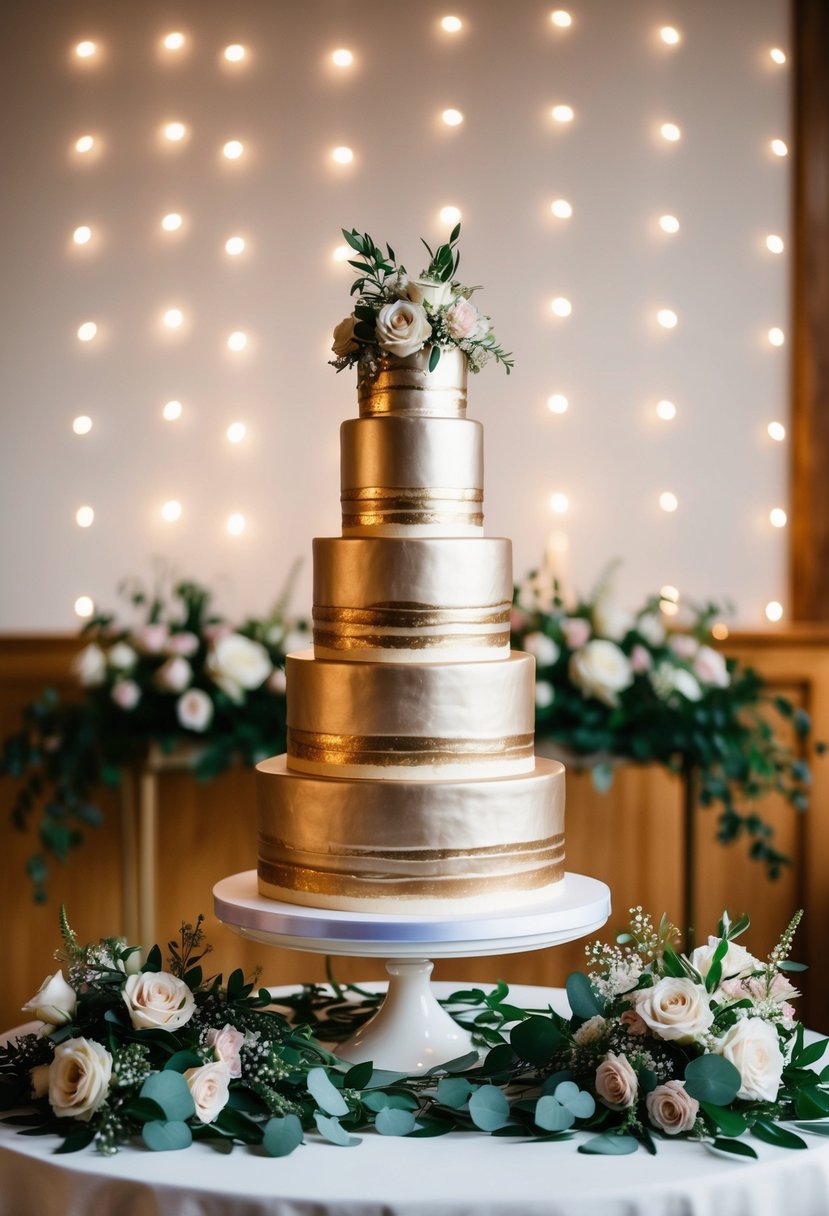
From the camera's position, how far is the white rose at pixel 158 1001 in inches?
73.5

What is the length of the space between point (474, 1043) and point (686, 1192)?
0.66 meters

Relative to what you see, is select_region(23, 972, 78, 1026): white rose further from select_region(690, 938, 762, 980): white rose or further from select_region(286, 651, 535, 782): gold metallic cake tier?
select_region(690, 938, 762, 980): white rose

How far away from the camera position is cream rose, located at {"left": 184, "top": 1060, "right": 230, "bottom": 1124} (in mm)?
1734

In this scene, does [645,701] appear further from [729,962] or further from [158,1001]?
[158,1001]

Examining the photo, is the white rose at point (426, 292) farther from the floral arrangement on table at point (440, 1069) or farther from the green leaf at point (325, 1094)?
the green leaf at point (325, 1094)

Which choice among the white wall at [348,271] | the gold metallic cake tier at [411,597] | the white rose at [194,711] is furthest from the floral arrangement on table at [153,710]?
the gold metallic cake tier at [411,597]

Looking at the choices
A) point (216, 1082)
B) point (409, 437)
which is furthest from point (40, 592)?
point (216, 1082)

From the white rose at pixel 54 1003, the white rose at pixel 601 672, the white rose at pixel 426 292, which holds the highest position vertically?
the white rose at pixel 426 292

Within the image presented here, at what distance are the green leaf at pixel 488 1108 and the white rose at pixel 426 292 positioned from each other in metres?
1.11

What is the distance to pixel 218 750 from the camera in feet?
11.7

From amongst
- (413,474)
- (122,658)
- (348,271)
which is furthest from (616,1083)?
(348,271)

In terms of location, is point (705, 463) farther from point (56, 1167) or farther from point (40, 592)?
point (56, 1167)

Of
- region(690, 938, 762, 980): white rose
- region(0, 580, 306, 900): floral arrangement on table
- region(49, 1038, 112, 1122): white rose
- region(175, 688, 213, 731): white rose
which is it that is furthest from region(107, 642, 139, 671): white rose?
region(690, 938, 762, 980): white rose

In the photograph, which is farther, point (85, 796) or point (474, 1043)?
point (85, 796)
